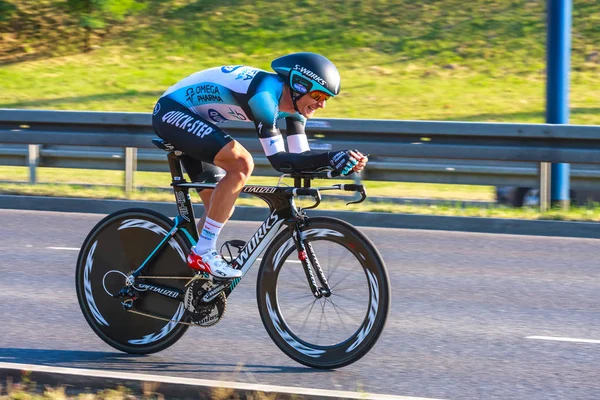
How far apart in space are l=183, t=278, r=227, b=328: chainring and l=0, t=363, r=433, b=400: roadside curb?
0.56 meters

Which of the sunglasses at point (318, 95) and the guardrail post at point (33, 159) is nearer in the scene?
the sunglasses at point (318, 95)

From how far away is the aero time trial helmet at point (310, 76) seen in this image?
16.9 ft

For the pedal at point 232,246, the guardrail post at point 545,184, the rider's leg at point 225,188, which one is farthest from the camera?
the guardrail post at point 545,184

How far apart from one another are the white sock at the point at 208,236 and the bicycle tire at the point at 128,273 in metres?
0.19

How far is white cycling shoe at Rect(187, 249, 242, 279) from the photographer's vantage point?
5430mm

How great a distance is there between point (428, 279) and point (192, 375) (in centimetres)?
334

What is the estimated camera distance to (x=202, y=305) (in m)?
5.54

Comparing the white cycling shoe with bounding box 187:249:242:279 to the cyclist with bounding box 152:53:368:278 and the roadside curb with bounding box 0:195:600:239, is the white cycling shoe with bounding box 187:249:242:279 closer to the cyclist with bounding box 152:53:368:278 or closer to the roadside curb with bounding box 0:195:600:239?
the cyclist with bounding box 152:53:368:278

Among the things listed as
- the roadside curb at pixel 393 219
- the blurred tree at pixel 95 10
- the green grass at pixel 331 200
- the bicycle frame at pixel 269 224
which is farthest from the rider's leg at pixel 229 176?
the blurred tree at pixel 95 10

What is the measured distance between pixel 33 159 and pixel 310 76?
893 cm

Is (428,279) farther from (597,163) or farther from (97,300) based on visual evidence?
(597,163)

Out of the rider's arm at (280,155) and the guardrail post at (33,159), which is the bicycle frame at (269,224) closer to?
the rider's arm at (280,155)

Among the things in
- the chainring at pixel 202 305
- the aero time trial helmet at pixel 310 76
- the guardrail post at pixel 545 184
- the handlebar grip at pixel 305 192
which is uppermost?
the aero time trial helmet at pixel 310 76

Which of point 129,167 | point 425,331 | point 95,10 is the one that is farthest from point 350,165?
point 95,10
